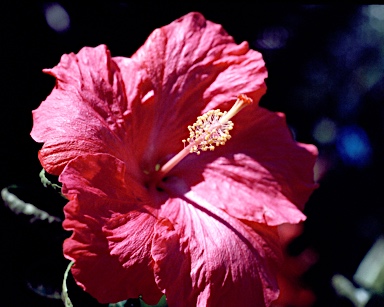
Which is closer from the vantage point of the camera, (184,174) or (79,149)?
(79,149)

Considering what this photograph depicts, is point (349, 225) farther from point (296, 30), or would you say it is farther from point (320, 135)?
point (296, 30)

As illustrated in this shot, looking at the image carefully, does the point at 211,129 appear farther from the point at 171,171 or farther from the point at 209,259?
the point at 209,259

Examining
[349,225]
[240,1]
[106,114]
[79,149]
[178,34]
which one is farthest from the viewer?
[349,225]

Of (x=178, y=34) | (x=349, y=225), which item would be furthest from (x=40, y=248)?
(x=349, y=225)

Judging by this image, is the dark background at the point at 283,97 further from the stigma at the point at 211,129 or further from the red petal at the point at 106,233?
the stigma at the point at 211,129

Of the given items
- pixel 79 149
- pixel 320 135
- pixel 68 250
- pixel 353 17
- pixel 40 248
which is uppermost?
pixel 79 149

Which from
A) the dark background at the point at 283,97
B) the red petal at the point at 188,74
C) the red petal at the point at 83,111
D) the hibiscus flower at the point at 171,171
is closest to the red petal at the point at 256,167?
the hibiscus flower at the point at 171,171

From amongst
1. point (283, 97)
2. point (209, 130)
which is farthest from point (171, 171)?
point (283, 97)
